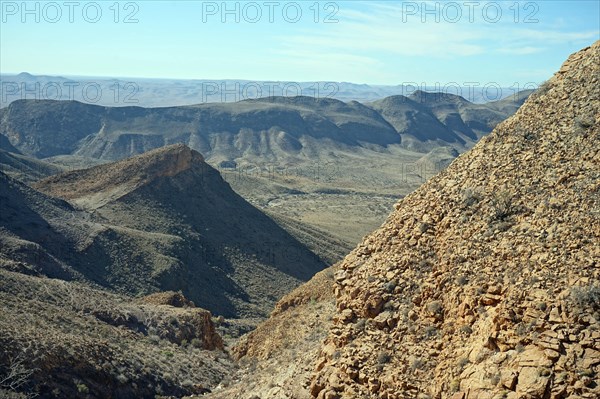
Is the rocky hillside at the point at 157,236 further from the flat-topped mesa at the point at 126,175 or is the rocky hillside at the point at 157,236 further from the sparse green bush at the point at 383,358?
the sparse green bush at the point at 383,358

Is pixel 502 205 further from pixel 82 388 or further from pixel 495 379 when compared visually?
pixel 82 388

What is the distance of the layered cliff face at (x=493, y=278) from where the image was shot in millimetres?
10273

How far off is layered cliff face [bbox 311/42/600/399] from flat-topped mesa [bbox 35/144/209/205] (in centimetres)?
4021

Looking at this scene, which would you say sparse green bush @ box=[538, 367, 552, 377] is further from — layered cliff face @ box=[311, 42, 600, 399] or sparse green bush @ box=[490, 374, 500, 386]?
sparse green bush @ box=[490, 374, 500, 386]

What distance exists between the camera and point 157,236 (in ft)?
149

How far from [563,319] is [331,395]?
404 centimetres

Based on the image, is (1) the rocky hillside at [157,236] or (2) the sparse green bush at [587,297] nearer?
(2) the sparse green bush at [587,297]

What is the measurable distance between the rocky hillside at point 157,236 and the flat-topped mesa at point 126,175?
0.08m

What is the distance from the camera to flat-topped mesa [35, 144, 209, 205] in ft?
174

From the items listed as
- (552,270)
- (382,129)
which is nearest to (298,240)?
(552,270)

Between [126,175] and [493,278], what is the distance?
148 ft

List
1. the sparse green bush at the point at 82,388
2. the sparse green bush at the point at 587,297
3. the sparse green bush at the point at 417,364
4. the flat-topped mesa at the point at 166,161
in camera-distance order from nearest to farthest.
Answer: the sparse green bush at the point at 587,297
the sparse green bush at the point at 417,364
the sparse green bush at the point at 82,388
the flat-topped mesa at the point at 166,161

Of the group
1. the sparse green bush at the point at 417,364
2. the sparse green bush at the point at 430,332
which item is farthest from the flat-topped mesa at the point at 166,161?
the sparse green bush at the point at 417,364

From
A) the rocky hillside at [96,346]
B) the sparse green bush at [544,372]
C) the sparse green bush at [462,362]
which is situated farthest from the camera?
the rocky hillside at [96,346]
